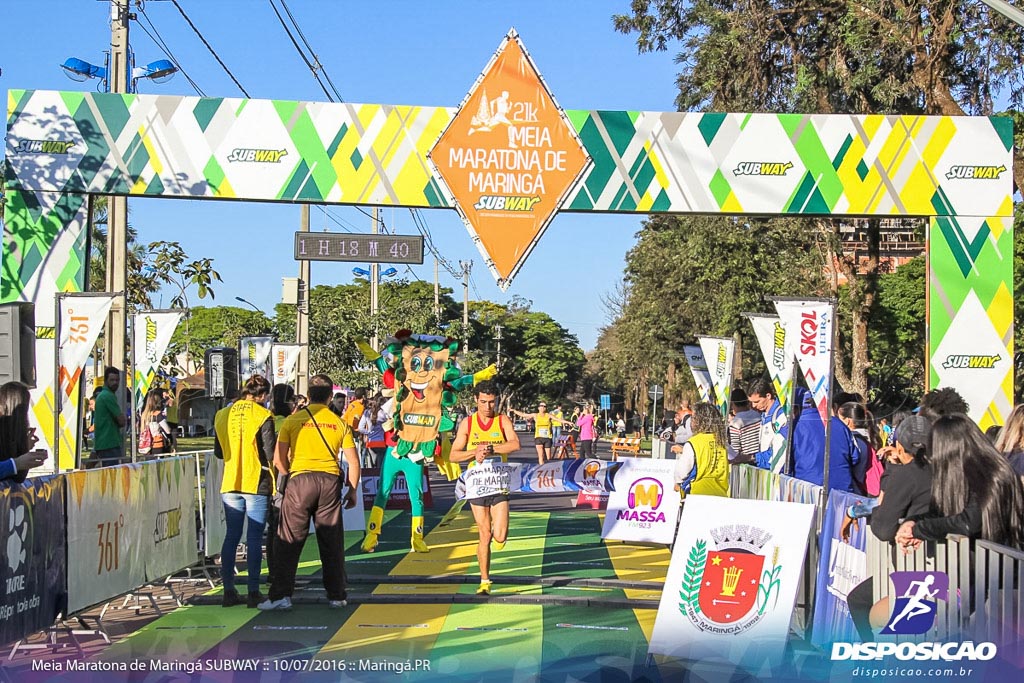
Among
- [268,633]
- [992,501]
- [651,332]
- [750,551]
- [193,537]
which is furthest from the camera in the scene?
[651,332]

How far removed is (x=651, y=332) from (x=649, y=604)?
125 feet

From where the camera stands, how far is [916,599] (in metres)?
6.91

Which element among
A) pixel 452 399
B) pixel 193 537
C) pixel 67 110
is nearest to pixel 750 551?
pixel 193 537

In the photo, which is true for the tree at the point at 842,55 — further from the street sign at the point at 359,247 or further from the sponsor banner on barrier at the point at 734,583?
the sponsor banner on barrier at the point at 734,583

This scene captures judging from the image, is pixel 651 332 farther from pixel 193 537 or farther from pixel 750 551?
pixel 750 551

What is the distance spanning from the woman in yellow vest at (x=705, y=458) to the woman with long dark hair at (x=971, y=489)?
4.13 metres

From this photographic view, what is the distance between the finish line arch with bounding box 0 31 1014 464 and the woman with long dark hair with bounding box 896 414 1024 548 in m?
8.02

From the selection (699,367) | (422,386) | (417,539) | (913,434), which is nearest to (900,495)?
(913,434)

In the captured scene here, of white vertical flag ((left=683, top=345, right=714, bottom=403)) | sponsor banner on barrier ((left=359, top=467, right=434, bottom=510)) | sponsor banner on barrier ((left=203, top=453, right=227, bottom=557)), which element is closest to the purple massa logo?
sponsor banner on barrier ((left=203, top=453, right=227, bottom=557))

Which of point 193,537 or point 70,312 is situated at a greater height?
point 70,312

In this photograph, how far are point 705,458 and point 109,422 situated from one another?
783 cm

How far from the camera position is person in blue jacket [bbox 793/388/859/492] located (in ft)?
33.9

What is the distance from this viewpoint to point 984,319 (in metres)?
14.6

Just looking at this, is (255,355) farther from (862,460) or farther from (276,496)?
(862,460)
